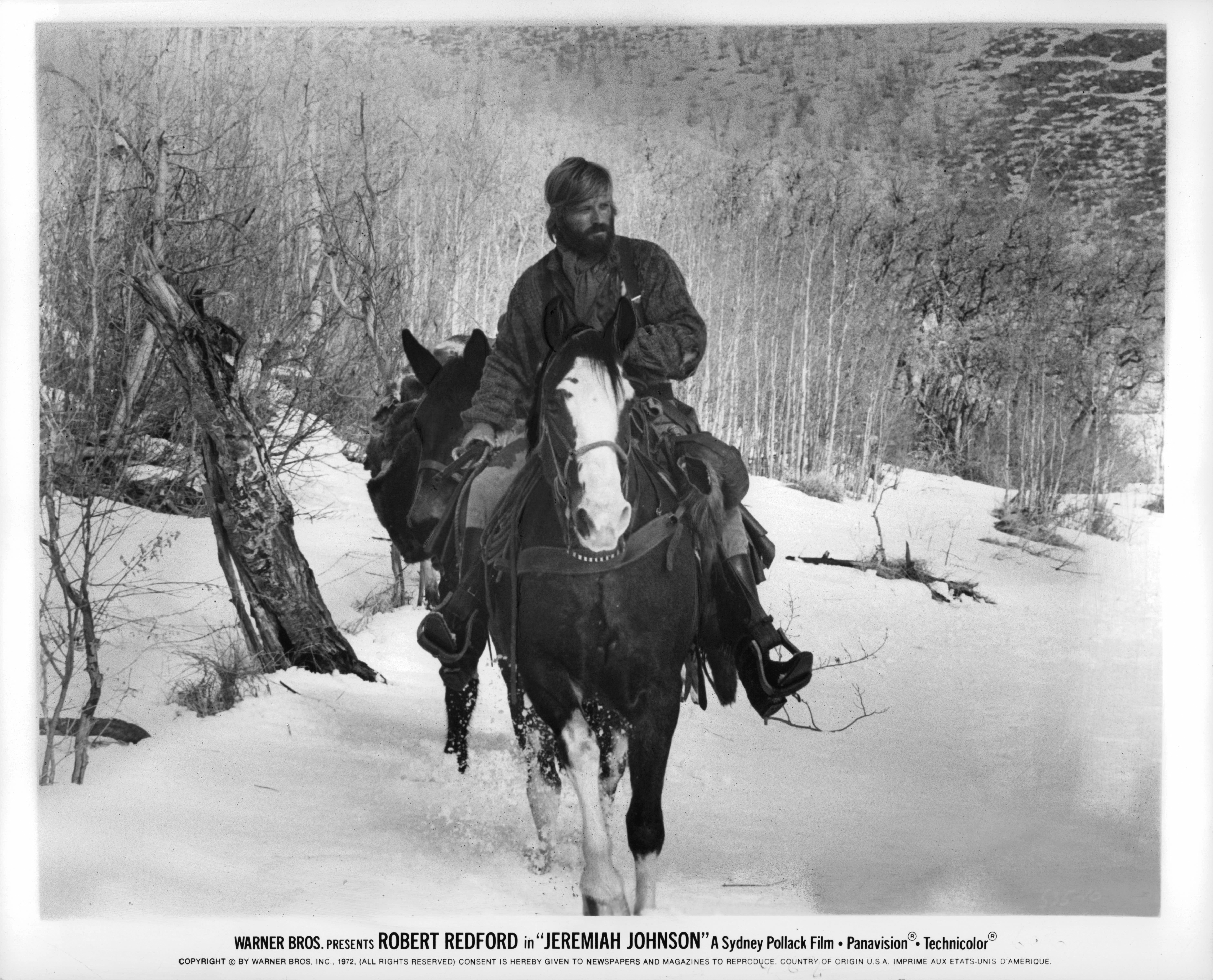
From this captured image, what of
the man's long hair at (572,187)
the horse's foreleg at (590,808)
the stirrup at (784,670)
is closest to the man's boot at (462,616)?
the horse's foreleg at (590,808)

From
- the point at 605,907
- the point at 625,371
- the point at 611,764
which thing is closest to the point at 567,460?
the point at 625,371

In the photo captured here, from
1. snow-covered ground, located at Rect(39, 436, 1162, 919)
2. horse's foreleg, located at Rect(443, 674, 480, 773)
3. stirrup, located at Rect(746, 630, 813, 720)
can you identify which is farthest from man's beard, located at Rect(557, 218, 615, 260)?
horse's foreleg, located at Rect(443, 674, 480, 773)

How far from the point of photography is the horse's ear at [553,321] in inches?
187

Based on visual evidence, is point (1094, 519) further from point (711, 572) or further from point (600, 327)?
point (600, 327)

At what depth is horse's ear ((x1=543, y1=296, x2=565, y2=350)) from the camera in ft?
15.6

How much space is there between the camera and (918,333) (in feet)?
19.7

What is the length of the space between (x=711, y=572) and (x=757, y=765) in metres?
1.06

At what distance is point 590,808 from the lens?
15.7ft

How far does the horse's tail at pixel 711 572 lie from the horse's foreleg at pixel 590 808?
2.01 feet

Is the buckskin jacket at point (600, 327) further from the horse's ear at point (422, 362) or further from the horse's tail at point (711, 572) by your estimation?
the horse's tail at point (711, 572)

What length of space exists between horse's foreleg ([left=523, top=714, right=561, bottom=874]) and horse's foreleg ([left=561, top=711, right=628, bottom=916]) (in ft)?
1.34

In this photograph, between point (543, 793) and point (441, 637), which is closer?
point (441, 637)

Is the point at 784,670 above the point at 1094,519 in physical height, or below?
below

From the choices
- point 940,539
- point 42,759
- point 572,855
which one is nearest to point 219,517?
point 42,759
